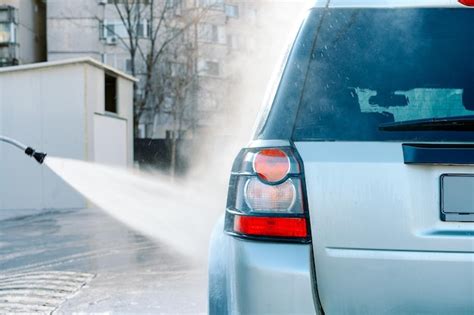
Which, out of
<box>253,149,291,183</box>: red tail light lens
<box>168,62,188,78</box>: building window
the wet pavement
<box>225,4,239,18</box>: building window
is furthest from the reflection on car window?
<box>225,4,239,18</box>: building window

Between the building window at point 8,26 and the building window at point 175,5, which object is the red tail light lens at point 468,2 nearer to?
the building window at point 175,5

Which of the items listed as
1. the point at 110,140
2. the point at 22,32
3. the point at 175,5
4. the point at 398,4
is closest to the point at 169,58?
the point at 175,5

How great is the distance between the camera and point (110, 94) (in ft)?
68.9

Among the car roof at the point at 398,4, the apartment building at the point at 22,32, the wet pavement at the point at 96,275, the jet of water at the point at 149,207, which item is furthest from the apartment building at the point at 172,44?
the car roof at the point at 398,4

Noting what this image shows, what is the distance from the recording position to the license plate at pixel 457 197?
6.76ft

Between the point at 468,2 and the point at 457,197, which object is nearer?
the point at 457,197

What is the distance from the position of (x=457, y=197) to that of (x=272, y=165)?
0.59 metres

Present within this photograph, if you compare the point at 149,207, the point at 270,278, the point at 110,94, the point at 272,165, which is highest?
the point at 110,94

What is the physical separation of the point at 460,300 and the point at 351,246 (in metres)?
0.36

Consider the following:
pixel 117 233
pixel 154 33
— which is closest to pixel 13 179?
pixel 117 233

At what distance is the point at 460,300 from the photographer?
2.04 meters

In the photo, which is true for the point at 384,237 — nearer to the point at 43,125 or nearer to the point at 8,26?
the point at 43,125

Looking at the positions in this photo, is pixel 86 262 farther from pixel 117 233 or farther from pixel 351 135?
pixel 351 135

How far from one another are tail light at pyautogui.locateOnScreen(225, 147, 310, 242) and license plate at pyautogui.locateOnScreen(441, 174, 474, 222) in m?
0.43
